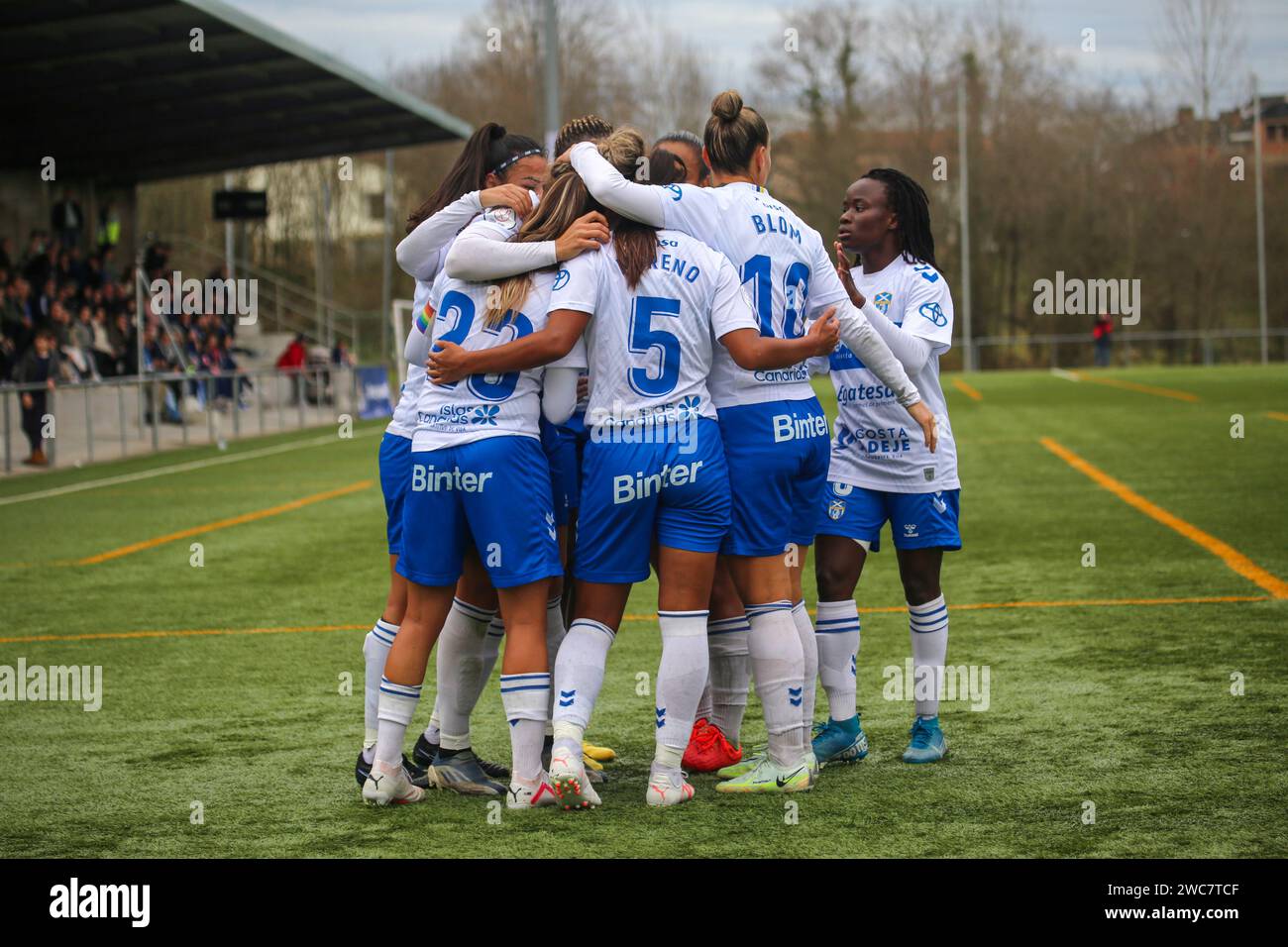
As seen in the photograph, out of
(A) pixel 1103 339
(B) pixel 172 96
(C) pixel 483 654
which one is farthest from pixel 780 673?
(A) pixel 1103 339

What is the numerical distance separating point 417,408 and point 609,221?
0.85 m

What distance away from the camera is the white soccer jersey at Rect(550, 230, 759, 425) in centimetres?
472

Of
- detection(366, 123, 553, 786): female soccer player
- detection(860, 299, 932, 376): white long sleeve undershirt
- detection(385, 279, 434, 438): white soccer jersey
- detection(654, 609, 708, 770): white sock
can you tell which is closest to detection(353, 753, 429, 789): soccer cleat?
detection(366, 123, 553, 786): female soccer player

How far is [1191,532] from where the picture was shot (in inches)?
424

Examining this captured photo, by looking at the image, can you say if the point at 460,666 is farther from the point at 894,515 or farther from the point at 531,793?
the point at 894,515

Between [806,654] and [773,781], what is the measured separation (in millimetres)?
523

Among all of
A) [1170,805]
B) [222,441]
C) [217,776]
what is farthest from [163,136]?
[1170,805]

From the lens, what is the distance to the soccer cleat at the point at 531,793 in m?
4.70

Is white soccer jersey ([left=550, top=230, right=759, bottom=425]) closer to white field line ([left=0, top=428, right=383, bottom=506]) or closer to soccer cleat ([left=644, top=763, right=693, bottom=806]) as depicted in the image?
soccer cleat ([left=644, top=763, right=693, bottom=806])

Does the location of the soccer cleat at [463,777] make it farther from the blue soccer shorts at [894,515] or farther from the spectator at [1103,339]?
the spectator at [1103,339]

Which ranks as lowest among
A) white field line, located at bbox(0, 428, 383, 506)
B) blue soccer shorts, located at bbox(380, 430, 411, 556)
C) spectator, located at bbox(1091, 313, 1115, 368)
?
white field line, located at bbox(0, 428, 383, 506)

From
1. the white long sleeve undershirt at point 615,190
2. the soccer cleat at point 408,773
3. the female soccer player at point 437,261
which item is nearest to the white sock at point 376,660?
the female soccer player at point 437,261

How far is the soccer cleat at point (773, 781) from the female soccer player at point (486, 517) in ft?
2.06

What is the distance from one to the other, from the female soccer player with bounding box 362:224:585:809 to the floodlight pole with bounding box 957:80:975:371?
51.6 meters
